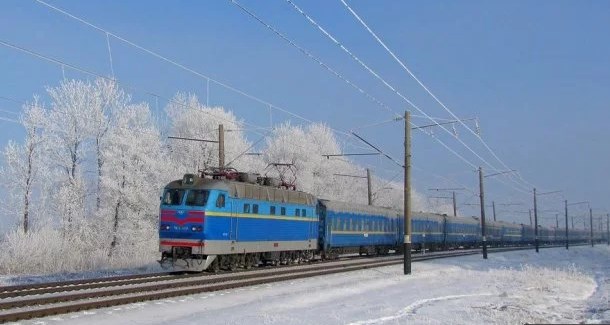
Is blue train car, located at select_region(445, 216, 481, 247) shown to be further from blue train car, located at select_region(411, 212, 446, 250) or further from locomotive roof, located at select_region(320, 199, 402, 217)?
locomotive roof, located at select_region(320, 199, 402, 217)

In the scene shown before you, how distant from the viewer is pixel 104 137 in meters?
47.1

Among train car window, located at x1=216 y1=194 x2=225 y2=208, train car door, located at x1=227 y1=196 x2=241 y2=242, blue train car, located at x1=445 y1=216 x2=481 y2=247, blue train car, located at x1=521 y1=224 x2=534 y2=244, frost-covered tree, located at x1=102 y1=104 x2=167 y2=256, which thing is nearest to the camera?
train car window, located at x1=216 y1=194 x2=225 y2=208

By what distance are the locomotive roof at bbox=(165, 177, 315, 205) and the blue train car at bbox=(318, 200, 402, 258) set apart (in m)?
5.63

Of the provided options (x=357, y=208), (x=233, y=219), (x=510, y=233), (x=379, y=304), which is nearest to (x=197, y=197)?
(x=233, y=219)

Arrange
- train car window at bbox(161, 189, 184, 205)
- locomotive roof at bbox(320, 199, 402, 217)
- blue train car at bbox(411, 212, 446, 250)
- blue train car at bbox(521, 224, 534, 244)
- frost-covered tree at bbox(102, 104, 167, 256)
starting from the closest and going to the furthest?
1. train car window at bbox(161, 189, 184, 205)
2. locomotive roof at bbox(320, 199, 402, 217)
3. frost-covered tree at bbox(102, 104, 167, 256)
4. blue train car at bbox(411, 212, 446, 250)
5. blue train car at bbox(521, 224, 534, 244)

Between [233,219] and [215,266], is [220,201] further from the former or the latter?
[215,266]

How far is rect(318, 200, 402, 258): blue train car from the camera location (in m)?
36.9

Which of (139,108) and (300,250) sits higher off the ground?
(139,108)

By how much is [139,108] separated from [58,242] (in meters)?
18.5

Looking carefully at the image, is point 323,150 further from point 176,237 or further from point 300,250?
point 176,237

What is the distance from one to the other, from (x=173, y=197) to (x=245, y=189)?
3051 mm

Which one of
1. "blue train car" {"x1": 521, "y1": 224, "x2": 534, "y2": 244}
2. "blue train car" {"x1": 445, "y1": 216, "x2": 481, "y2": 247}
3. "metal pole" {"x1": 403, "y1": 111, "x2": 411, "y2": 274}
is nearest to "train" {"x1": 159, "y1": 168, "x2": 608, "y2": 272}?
"metal pole" {"x1": 403, "y1": 111, "x2": 411, "y2": 274}

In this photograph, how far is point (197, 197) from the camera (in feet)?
78.9

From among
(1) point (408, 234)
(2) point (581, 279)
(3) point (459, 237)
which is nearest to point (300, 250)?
(1) point (408, 234)
